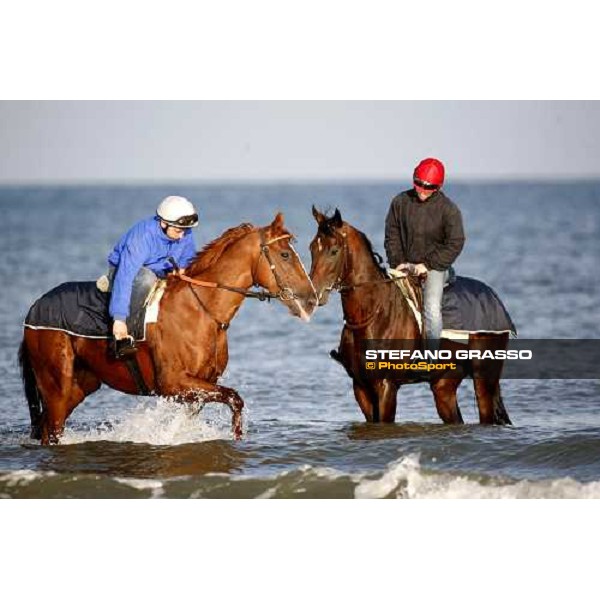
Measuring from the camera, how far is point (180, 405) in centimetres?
1035

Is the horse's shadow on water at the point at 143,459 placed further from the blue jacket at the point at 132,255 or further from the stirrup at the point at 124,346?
the blue jacket at the point at 132,255

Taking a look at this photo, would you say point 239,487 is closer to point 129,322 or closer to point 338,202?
point 129,322

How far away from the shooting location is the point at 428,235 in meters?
10.7

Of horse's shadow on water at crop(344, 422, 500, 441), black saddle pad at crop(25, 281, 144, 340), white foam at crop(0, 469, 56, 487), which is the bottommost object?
white foam at crop(0, 469, 56, 487)

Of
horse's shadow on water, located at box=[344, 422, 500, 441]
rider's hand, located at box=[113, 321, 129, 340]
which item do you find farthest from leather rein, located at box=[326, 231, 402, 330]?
rider's hand, located at box=[113, 321, 129, 340]

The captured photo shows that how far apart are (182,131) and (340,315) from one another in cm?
410

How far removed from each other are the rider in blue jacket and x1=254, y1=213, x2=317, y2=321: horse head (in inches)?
21.3

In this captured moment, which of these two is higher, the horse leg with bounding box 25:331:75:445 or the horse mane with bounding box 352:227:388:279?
the horse mane with bounding box 352:227:388:279

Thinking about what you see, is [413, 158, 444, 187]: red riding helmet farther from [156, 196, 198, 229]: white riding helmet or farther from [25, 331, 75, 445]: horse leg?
[25, 331, 75, 445]: horse leg

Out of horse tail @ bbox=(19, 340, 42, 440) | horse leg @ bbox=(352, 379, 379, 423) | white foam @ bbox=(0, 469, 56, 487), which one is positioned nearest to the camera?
white foam @ bbox=(0, 469, 56, 487)

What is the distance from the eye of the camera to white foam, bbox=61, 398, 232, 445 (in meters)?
10.6

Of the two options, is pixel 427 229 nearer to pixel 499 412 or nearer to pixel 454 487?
pixel 499 412

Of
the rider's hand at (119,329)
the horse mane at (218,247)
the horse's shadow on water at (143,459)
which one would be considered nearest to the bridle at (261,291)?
the horse mane at (218,247)

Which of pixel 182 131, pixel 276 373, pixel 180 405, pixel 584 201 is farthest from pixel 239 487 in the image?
pixel 584 201
